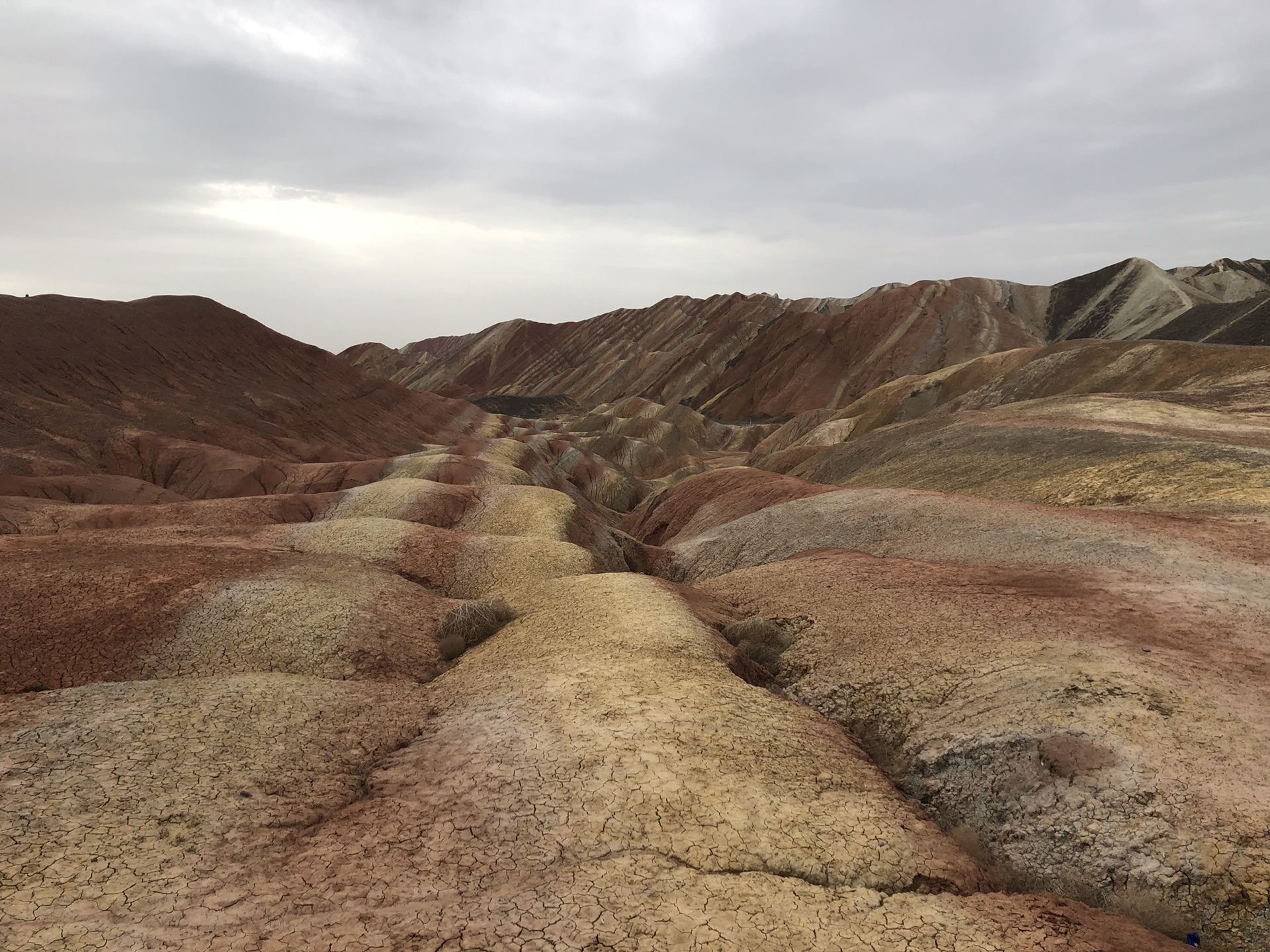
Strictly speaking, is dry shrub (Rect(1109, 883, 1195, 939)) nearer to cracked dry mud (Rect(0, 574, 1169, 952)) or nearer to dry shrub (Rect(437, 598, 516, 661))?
cracked dry mud (Rect(0, 574, 1169, 952))

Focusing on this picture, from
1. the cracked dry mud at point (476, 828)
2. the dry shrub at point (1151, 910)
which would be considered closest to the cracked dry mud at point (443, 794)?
the cracked dry mud at point (476, 828)

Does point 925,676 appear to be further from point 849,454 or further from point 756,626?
point 849,454

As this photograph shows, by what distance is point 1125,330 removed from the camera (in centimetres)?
11631

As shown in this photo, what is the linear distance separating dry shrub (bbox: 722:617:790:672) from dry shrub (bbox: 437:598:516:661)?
22.4 feet

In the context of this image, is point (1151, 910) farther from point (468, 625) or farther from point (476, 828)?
point (468, 625)

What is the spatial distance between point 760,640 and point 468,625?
8540 mm

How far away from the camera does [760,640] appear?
20016mm

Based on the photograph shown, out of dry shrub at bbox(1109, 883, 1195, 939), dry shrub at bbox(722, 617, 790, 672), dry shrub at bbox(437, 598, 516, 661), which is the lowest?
dry shrub at bbox(1109, 883, 1195, 939)

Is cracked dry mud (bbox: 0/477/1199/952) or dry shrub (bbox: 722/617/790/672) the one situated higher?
cracked dry mud (bbox: 0/477/1199/952)

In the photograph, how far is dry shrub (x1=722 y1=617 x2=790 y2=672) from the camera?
19.4m

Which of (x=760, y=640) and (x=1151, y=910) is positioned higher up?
(x=760, y=640)

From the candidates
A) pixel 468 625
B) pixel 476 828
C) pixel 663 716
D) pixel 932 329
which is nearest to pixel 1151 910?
pixel 663 716

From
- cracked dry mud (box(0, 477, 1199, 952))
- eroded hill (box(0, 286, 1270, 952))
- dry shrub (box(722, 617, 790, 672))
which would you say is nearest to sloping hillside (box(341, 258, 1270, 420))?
eroded hill (box(0, 286, 1270, 952))

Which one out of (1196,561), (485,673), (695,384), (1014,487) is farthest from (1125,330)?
(485,673)
